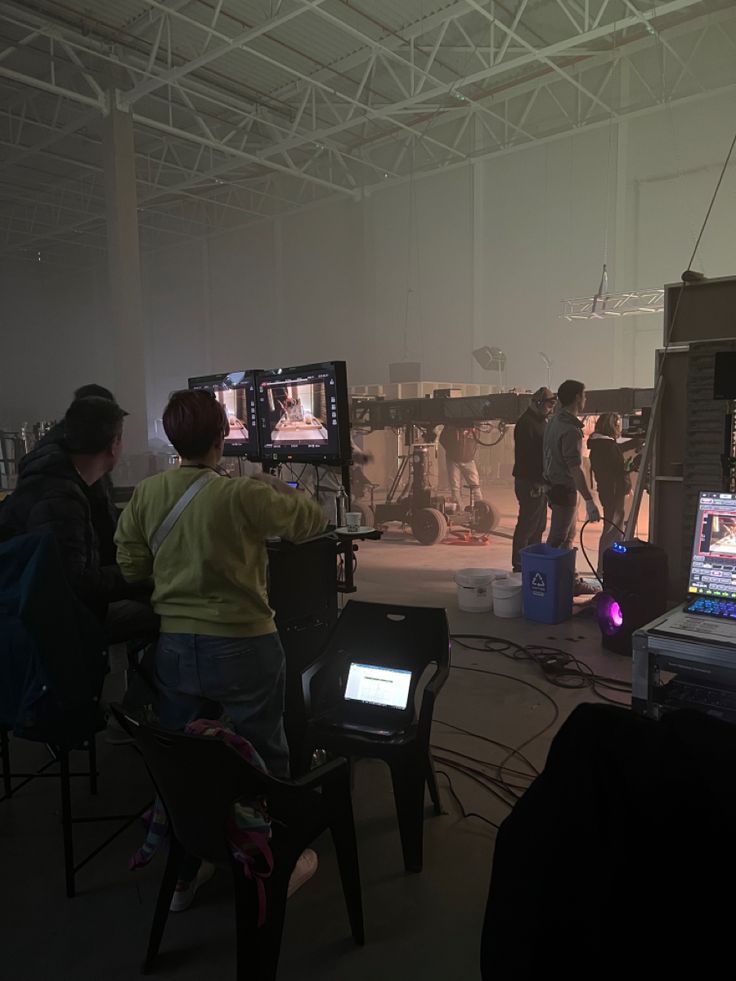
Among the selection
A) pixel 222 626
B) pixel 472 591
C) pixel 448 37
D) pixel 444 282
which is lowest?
pixel 472 591

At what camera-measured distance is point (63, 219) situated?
16.7 meters

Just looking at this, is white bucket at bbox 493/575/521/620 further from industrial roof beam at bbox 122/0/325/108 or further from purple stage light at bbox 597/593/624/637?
industrial roof beam at bbox 122/0/325/108

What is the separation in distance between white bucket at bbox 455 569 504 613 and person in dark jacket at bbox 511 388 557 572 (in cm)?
93

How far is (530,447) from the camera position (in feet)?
20.3

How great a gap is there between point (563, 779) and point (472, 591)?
4391 mm

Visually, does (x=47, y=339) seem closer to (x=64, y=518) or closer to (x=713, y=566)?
(x=64, y=518)

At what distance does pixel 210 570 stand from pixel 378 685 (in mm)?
935

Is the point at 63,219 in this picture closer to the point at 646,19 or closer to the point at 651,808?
the point at 646,19

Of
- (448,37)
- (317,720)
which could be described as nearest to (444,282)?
(448,37)

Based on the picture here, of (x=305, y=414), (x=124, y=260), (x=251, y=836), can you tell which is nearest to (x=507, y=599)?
(x=305, y=414)

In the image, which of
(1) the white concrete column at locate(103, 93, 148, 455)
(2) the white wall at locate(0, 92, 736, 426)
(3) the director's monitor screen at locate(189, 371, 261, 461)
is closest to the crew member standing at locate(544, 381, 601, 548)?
(3) the director's monitor screen at locate(189, 371, 261, 461)

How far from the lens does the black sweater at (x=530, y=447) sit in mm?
6160

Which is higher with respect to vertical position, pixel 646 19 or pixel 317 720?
pixel 646 19

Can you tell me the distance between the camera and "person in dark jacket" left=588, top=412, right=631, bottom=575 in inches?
236
